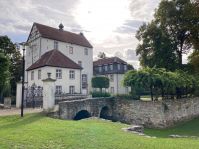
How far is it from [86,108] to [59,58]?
13.6 metres

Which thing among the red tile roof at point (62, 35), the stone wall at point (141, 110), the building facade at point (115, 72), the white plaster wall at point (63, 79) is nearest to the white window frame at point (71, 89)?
the white plaster wall at point (63, 79)

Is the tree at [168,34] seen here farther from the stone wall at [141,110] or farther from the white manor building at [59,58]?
the white manor building at [59,58]

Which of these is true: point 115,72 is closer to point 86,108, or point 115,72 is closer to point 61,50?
point 61,50

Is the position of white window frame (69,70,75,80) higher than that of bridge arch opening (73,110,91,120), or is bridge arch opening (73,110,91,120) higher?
white window frame (69,70,75,80)

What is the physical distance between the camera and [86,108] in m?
26.0

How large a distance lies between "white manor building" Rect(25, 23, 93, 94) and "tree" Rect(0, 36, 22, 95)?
4.29 meters

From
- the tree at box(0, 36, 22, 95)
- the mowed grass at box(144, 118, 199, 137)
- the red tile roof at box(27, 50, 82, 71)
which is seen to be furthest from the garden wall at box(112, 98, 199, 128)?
the tree at box(0, 36, 22, 95)

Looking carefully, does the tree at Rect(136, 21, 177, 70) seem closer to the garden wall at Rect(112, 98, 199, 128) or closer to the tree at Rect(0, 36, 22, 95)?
the garden wall at Rect(112, 98, 199, 128)

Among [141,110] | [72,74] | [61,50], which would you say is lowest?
[141,110]

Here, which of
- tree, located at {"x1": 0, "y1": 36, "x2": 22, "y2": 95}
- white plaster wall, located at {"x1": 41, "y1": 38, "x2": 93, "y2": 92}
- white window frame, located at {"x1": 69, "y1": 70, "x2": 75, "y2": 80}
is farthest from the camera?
tree, located at {"x1": 0, "y1": 36, "x2": 22, "y2": 95}

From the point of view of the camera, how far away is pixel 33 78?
124 feet

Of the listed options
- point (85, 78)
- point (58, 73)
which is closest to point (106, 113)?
point (58, 73)

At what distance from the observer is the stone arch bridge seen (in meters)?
22.7

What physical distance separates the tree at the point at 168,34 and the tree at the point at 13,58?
80.7ft
